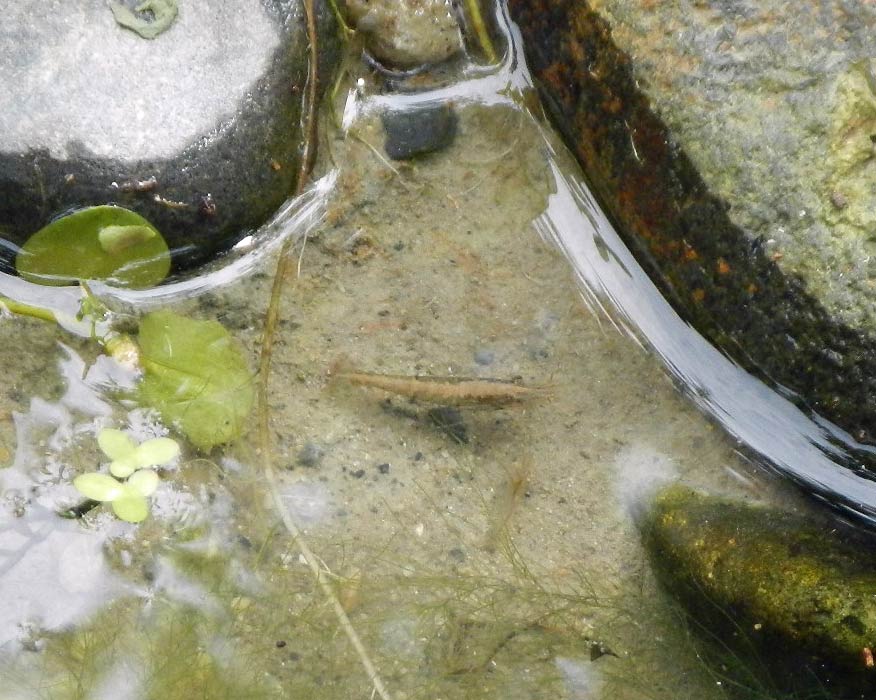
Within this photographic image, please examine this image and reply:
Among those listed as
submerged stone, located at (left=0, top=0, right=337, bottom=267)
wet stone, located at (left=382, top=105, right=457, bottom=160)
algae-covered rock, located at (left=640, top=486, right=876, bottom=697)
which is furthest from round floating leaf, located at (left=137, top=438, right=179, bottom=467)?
algae-covered rock, located at (left=640, top=486, right=876, bottom=697)

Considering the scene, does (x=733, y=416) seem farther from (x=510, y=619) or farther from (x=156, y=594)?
(x=156, y=594)

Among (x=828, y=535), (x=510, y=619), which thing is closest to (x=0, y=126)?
(x=510, y=619)

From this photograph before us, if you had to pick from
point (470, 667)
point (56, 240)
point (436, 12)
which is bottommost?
point (470, 667)

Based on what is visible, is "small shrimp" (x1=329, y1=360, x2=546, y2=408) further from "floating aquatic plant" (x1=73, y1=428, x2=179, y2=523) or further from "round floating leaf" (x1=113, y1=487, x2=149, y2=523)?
"round floating leaf" (x1=113, y1=487, x2=149, y2=523)

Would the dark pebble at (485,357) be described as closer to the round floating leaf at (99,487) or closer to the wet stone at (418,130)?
the wet stone at (418,130)

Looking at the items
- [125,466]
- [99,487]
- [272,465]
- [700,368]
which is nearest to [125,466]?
[125,466]

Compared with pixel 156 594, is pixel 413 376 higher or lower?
higher
